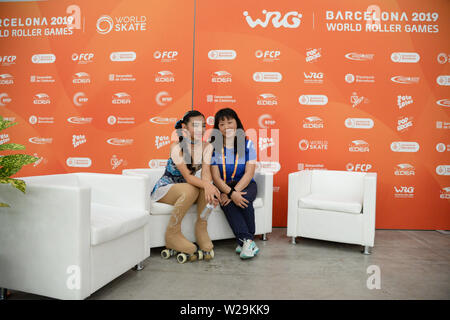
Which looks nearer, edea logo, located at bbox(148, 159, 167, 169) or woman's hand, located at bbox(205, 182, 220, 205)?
woman's hand, located at bbox(205, 182, 220, 205)

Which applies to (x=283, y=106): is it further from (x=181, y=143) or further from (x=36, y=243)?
(x=36, y=243)

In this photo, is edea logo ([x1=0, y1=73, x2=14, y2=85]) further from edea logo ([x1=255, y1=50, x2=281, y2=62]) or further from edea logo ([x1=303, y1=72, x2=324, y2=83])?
edea logo ([x1=303, y1=72, x2=324, y2=83])

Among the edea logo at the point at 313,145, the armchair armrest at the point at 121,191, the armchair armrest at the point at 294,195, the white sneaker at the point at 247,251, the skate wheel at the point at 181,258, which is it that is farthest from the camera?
the edea logo at the point at 313,145

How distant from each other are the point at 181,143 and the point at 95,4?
2670mm

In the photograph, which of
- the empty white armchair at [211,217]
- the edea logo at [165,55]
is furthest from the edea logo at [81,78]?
the empty white armchair at [211,217]

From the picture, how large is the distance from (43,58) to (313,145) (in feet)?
12.6

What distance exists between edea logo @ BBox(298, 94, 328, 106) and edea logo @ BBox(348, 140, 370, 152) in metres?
0.64

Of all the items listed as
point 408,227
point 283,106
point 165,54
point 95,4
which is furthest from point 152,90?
point 408,227

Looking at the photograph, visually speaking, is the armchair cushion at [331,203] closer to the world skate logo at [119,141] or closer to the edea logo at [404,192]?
the edea logo at [404,192]

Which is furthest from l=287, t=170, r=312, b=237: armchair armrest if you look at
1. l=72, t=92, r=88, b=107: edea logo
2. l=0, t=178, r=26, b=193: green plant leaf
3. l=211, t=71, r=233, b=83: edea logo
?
l=72, t=92, r=88, b=107: edea logo

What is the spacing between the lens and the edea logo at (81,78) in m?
3.87

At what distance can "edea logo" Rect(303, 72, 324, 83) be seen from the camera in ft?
12.1

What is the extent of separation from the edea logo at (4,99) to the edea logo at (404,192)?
536 centimetres

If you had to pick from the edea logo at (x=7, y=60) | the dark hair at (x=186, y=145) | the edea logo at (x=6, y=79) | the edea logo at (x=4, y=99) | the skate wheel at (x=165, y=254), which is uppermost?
the edea logo at (x=7, y=60)
